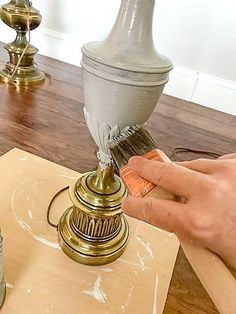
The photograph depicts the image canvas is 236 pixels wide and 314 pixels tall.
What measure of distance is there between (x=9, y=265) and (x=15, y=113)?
48 cm

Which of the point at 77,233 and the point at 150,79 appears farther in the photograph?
the point at 77,233

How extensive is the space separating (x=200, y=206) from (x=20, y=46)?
902mm

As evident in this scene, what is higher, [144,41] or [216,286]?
[144,41]

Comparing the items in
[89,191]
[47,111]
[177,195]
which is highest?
[177,195]

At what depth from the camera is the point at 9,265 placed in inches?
17.3

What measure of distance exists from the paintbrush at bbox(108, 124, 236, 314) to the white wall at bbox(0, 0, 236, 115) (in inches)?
30.8

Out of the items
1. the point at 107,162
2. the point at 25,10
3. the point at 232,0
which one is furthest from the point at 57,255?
the point at 232,0

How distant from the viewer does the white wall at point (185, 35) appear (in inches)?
40.5

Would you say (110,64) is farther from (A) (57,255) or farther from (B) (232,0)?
(B) (232,0)

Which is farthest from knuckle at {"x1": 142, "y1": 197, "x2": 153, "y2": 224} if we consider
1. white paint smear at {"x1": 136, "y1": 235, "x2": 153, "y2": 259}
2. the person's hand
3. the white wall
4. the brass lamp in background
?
the white wall

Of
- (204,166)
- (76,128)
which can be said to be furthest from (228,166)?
(76,128)

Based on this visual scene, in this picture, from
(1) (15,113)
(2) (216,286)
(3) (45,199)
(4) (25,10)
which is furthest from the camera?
(4) (25,10)

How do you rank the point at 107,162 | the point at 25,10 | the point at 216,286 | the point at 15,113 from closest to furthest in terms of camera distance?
the point at 216,286 → the point at 107,162 → the point at 15,113 → the point at 25,10

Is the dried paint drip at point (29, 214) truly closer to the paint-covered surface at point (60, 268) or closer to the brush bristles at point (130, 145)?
the paint-covered surface at point (60, 268)
